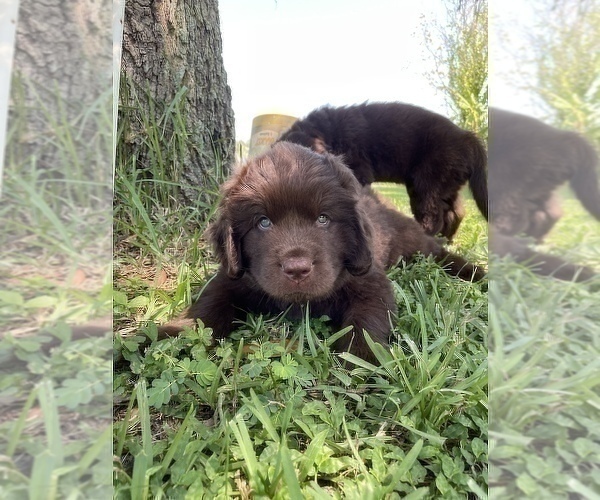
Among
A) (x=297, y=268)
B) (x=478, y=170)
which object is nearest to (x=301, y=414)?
(x=297, y=268)

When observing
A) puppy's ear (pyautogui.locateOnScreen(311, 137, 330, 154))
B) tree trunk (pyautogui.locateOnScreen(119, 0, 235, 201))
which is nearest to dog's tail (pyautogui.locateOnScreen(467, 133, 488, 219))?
puppy's ear (pyautogui.locateOnScreen(311, 137, 330, 154))

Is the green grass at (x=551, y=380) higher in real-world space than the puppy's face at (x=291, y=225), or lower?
higher

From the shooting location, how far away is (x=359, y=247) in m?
2.57

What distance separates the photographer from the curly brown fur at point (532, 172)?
84 centimetres

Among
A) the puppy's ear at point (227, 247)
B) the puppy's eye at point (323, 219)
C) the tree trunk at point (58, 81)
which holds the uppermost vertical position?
the tree trunk at point (58, 81)

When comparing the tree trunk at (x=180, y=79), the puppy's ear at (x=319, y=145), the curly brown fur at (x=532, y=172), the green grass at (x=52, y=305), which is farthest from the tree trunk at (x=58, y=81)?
the puppy's ear at (x=319, y=145)

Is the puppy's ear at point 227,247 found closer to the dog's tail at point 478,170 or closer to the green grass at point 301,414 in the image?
the green grass at point 301,414

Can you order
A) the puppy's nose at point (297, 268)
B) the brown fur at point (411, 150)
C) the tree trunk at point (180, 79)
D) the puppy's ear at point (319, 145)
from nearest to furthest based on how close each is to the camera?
the puppy's nose at point (297, 268) → the tree trunk at point (180, 79) → the brown fur at point (411, 150) → the puppy's ear at point (319, 145)

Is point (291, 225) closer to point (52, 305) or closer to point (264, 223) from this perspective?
point (264, 223)

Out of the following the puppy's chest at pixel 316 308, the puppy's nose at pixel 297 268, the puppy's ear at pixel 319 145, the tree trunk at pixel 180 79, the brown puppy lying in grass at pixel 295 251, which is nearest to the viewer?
the puppy's nose at pixel 297 268

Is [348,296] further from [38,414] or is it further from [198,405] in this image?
[38,414]

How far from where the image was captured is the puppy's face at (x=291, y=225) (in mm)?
2355

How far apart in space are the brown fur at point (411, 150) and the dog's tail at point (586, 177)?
178 inches

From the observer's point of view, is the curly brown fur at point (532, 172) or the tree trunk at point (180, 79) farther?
the tree trunk at point (180, 79)
